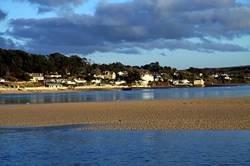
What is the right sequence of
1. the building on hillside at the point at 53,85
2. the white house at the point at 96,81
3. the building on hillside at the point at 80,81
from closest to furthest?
the building on hillside at the point at 53,85, the building on hillside at the point at 80,81, the white house at the point at 96,81

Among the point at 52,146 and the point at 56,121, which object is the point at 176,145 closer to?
the point at 52,146

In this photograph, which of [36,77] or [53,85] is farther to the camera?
[36,77]

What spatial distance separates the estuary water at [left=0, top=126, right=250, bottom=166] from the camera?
44.0ft

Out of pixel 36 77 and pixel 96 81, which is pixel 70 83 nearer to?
pixel 36 77

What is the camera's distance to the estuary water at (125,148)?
1340 centimetres

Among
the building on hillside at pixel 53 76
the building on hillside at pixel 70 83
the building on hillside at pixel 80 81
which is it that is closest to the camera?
the building on hillside at pixel 70 83

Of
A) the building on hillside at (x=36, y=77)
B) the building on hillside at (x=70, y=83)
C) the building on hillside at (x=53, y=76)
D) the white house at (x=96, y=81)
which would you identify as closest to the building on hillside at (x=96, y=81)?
the white house at (x=96, y=81)

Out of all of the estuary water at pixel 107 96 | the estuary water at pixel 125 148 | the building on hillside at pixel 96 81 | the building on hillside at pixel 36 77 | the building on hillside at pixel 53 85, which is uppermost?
the building on hillside at pixel 36 77

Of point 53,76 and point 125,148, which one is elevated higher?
point 53,76

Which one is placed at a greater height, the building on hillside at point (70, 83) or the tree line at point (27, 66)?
the tree line at point (27, 66)

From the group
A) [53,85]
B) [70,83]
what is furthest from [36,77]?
[53,85]

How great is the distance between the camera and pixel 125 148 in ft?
51.2

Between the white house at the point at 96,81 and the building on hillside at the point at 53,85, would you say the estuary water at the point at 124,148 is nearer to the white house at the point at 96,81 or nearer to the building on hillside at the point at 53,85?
the building on hillside at the point at 53,85

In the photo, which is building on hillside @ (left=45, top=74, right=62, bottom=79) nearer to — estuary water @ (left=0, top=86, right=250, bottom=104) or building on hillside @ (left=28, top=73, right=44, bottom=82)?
building on hillside @ (left=28, top=73, right=44, bottom=82)
